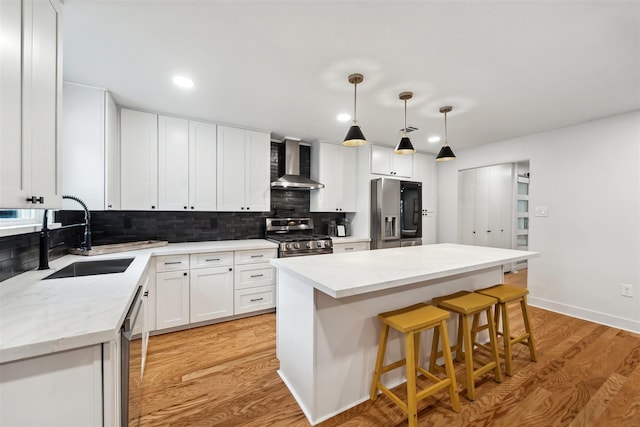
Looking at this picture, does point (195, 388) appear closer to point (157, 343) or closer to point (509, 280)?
point (157, 343)

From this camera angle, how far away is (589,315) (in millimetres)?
3125

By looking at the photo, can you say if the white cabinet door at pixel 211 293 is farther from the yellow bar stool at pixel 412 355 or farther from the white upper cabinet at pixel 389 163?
the white upper cabinet at pixel 389 163

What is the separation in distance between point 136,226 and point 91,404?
8.58ft

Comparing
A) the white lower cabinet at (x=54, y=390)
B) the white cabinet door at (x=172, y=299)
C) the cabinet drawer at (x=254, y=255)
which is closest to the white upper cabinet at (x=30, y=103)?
the white lower cabinet at (x=54, y=390)

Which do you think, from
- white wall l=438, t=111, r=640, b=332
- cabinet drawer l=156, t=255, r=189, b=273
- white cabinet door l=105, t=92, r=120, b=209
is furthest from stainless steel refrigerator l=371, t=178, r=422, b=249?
white cabinet door l=105, t=92, r=120, b=209

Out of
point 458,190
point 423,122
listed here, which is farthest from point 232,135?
point 458,190

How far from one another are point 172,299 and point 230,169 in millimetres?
1637

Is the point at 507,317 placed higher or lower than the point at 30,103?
lower

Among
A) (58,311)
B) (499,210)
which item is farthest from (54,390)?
(499,210)

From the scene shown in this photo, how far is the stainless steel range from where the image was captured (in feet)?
10.8

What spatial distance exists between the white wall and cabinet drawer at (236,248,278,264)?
357 centimetres

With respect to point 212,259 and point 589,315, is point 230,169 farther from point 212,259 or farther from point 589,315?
point 589,315

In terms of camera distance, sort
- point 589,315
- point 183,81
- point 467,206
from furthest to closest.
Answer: point 467,206 < point 589,315 < point 183,81

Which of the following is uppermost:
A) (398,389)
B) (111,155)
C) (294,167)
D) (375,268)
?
(294,167)
